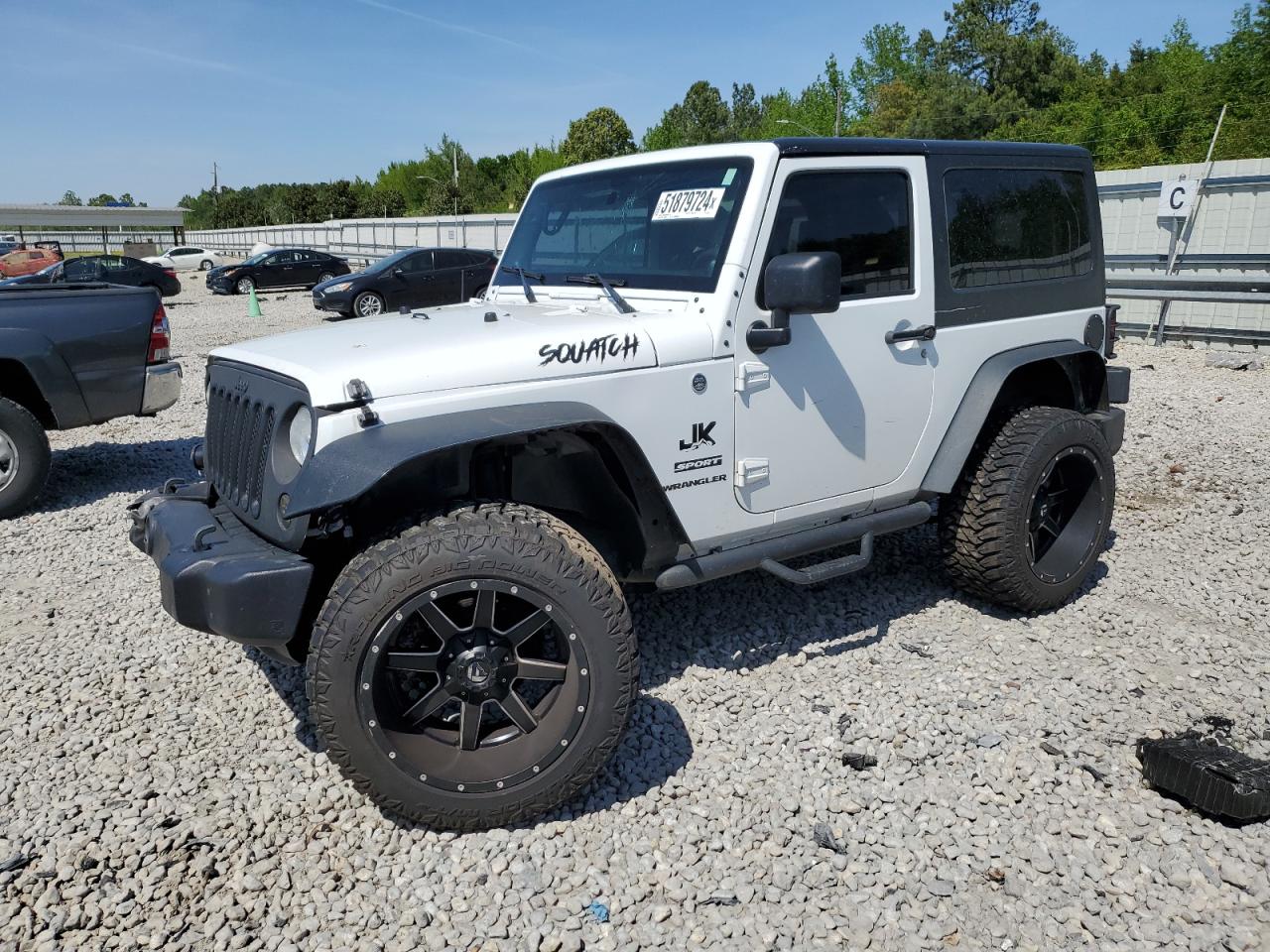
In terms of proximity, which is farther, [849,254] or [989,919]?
[849,254]

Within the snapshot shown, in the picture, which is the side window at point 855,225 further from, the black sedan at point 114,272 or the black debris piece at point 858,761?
the black sedan at point 114,272

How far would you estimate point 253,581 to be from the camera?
2.61 m

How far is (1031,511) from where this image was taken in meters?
4.21

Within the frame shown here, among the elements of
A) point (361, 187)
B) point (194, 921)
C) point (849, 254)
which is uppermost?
point (361, 187)

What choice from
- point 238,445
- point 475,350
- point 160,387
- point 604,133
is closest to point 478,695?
point 475,350

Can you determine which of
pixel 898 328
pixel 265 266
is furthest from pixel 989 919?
pixel 265 266

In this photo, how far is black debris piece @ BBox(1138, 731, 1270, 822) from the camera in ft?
9.23

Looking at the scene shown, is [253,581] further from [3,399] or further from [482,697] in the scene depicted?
[3,399]

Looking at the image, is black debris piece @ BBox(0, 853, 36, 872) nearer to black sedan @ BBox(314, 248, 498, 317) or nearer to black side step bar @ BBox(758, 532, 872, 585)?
black side step bar @ BBox(758, 532, 872, 585)

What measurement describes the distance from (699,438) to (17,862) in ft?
8.20

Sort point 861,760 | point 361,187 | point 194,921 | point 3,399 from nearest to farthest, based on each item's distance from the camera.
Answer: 1. point 194,921
2. point 861,760
3. point 3,399
4. point 361,187

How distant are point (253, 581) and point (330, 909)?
954 mm

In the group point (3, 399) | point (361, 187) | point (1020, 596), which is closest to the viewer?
point (1020, 596)

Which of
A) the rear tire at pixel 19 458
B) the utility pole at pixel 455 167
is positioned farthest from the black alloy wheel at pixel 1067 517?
the utility pole at pixel 455 167
